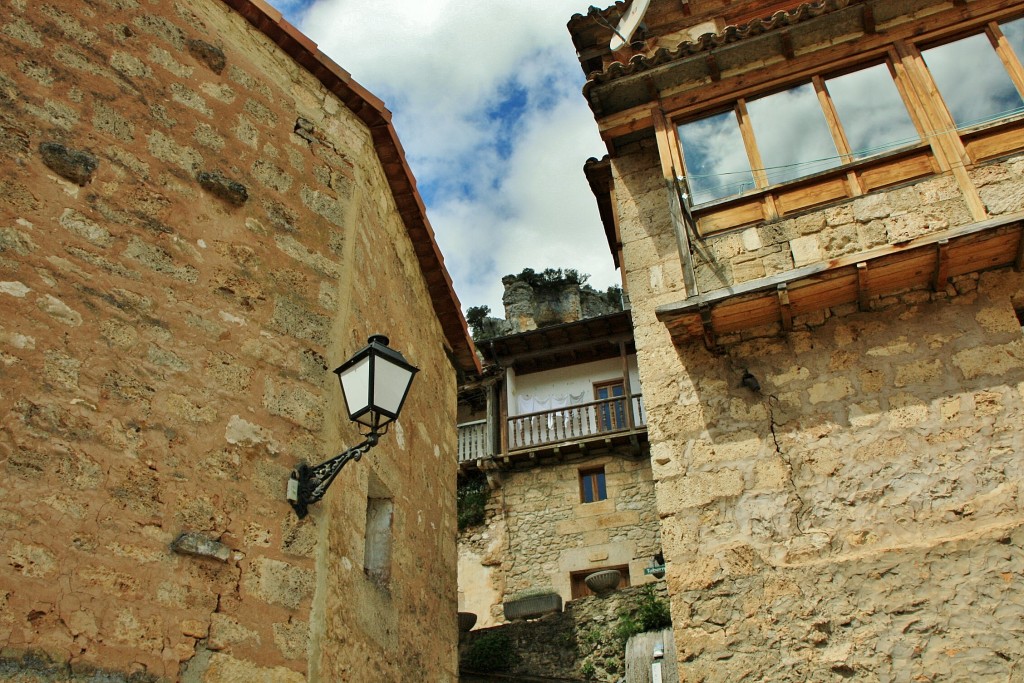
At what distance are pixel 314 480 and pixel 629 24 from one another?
19.5 ft

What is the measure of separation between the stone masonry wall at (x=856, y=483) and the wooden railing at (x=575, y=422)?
12.6m

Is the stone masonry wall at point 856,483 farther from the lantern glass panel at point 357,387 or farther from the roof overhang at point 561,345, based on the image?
the roof overhang at point 561,345

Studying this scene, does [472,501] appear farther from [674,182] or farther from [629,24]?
[674,182]

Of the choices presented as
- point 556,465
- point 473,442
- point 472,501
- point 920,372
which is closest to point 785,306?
point 920,372

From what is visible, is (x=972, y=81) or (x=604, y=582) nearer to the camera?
(x=972, y=81)

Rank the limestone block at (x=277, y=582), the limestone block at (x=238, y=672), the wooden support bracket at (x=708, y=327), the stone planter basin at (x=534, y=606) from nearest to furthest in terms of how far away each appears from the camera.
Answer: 1. the limestone block at (x=238, y=672)
2. the limestone block at (x=277, y=582)
3. the wooden support bracket at (x=708, y=327)
4. the stone planter basin at (x=534, y=606)

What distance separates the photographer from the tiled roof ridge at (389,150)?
534 centimetres

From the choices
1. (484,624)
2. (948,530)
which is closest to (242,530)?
(948,530)

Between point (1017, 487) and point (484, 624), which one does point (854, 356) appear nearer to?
point (1017, 487)

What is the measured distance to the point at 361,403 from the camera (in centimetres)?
404

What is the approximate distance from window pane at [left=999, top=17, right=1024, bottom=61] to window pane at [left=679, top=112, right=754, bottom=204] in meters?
2.11

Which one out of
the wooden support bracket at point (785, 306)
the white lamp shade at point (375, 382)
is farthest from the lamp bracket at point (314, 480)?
the wooden support bracket at point (785, 306)

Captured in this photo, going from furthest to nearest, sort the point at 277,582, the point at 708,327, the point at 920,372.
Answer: the point at 708,327
the point at 920,372
the point at 277,582

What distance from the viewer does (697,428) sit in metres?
5.67
